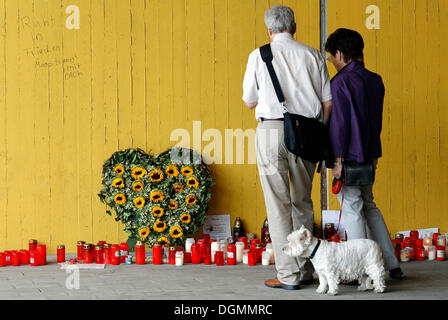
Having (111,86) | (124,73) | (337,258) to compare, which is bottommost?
(337,258)

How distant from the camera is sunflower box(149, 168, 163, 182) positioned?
4672mm

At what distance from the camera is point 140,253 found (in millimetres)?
4473

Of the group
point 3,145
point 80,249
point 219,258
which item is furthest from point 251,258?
point 3,145

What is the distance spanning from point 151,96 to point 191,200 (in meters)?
0.92

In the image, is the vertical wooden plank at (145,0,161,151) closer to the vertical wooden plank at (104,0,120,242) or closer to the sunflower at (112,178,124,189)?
the vertical wooden plank at (104,0,120,242)

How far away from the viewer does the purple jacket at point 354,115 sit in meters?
3.71

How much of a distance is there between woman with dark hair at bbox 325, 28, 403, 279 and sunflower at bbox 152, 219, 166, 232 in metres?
1.43

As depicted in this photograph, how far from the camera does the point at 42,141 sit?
16.0 feet

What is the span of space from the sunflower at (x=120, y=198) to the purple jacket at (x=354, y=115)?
5.53 feet

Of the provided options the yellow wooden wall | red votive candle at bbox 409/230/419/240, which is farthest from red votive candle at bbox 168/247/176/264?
red votive candle at bbox 409/230/419/240

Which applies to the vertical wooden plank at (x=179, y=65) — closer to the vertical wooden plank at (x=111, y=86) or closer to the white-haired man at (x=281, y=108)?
the vertical wooden plank at (x=111, y=86)

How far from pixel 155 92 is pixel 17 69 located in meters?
1.06

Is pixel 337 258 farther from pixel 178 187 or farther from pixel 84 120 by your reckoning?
pixel 84 120

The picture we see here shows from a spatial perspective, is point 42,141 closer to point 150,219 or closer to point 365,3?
point 150,219
